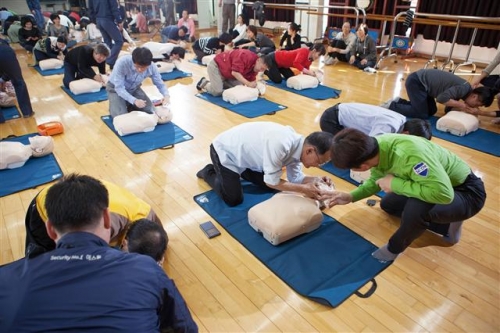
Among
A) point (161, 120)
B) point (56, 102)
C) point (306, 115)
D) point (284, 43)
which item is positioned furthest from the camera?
point (284, 43)

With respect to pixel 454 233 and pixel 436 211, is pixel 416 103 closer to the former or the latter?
pixel 454 233

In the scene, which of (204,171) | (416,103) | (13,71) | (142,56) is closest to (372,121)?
(204,171)

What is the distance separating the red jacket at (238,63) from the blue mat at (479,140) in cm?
241

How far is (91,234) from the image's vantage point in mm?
1015

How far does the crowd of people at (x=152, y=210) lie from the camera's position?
87 cm

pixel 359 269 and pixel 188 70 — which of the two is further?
pixel 188 70

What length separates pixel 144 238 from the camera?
→ 1.67 meters

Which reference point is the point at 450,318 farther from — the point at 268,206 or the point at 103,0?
the point at 103,0

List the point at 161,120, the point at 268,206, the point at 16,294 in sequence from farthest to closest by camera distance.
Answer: the point at 161,120 → the point at 268,206 → the point at 16,294

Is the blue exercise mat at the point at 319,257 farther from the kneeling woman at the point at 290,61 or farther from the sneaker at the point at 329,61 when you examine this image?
the sneaker at the point at 329,61

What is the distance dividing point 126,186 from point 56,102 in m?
2.70

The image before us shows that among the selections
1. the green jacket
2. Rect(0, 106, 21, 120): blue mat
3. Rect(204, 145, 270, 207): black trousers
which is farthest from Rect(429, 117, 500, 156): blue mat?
Rect(0, 106, 21, 120): blue mat

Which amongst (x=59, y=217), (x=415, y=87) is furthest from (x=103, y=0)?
(x=59, y=217)

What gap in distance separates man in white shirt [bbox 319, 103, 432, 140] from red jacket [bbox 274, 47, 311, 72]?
2283mm
